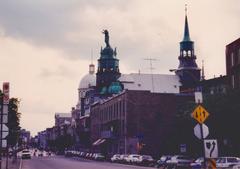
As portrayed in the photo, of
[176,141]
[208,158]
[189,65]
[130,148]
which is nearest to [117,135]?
[130,148]

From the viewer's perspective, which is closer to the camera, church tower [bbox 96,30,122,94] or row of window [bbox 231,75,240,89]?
row of window [bbox 231,75,240,89]

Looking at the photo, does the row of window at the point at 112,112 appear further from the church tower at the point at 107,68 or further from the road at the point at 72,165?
the road at the point at 72,165

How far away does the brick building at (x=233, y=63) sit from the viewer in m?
74.8

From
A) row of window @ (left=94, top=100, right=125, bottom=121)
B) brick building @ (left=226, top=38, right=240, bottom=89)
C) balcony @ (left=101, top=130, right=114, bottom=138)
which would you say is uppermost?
brick building @ (left=226, top=38, right=240, bottom=89)

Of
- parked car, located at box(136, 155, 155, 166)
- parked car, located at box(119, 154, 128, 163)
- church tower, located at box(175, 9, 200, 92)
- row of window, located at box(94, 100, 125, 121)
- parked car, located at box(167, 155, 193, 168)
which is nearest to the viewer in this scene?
parked car, located at box(167, 155, 193, 168)

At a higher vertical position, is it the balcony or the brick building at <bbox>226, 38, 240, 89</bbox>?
the brick building at <bbox>226, 38, 240, 89</bbox>

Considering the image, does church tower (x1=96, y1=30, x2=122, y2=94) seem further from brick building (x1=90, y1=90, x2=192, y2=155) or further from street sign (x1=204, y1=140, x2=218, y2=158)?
street sign (x1=204, y1=140, x2=218, y2=158)

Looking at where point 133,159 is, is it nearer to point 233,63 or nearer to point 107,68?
A: point 233,63

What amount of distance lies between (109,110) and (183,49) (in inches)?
1488

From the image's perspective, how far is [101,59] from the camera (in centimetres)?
14050

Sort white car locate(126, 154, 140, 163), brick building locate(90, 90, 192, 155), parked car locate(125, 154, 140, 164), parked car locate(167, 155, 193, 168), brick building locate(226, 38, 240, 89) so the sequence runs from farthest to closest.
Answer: brick building locate(90, 90, 192, 155)
brick building locate(226, 38, 240, 89)
parked car locate(125, 154, 140, 164)
white car locate(126, 154, 140, 163)
parked car locate(167, 155, 193, 168)

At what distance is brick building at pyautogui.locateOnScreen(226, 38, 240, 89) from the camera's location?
74.8 m

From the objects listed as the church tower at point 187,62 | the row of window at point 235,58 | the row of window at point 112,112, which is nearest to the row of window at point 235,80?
the row of window at point 235,58

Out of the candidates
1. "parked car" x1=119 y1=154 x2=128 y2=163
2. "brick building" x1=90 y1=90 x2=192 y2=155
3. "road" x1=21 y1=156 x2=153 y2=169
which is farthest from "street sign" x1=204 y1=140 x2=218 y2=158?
"brick building" x1=90 y1=90 x2=192 y2=155
